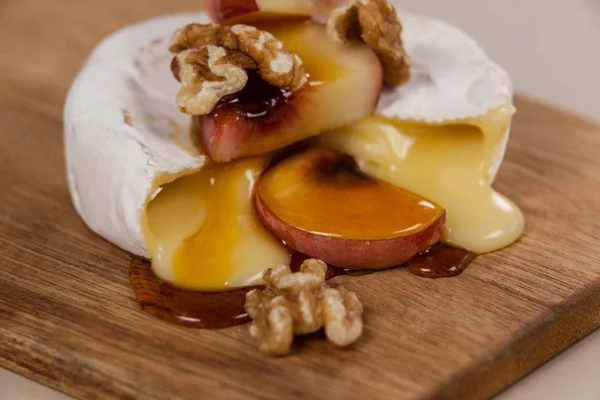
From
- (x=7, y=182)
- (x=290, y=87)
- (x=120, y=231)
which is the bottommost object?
(x=7, y=182)

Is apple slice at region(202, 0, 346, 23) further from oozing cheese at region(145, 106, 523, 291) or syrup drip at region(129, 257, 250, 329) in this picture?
syrup drip at region(129, 257, 250, 329)

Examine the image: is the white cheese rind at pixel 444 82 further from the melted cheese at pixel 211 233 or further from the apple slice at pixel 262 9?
the melted cheese at pixel 211 233

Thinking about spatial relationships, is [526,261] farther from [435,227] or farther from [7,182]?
[7,182]

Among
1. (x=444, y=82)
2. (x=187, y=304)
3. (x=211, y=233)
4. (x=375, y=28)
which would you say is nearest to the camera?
(x=187, y=304)

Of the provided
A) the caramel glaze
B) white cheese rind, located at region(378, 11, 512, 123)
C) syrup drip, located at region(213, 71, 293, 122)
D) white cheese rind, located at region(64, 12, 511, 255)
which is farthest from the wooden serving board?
syrup drip, located at region(213, 71, 293, 122)

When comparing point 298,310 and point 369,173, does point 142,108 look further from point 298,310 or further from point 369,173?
point 298,310

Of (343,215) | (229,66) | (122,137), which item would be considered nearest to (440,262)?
(343,215)

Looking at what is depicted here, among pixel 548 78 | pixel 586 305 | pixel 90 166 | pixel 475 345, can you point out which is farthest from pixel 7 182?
pixel 548 78
